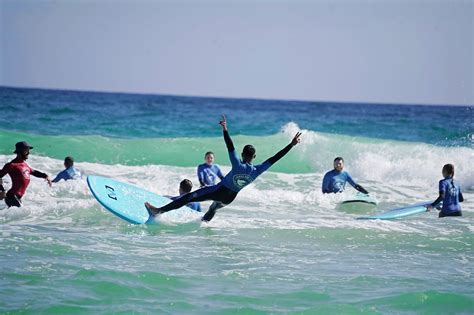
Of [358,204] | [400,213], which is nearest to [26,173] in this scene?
[400,213]

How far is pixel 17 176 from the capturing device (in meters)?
9.64

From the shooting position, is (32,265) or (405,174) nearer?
(32,265)

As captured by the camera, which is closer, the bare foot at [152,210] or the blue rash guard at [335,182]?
the bare foot at [152,210]

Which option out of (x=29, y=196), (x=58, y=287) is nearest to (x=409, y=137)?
(x=29, y=196)

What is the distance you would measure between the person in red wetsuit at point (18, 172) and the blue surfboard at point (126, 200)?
2.58 ft

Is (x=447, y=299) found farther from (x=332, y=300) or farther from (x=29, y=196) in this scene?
(x=29, y=196)

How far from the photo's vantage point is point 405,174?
19266 mm

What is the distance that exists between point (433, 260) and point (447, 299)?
1.75 metres

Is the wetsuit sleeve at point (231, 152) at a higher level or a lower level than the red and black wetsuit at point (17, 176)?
higher

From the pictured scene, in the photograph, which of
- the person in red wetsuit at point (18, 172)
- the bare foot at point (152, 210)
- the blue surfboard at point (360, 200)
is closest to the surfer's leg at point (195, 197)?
the bare foot at point (152, 210)

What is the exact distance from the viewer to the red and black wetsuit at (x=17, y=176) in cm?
953

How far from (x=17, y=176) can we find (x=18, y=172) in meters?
0.08

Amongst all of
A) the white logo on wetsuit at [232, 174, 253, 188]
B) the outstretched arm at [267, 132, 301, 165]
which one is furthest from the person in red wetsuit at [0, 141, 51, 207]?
the outstretched arm at [267, 132, 301, 165]

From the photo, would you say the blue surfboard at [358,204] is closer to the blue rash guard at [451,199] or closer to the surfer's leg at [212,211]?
the blue rash guard at [451,199]
